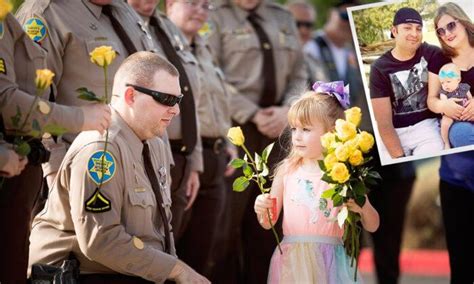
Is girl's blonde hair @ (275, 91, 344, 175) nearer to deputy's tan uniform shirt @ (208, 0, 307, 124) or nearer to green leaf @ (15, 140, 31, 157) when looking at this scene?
green leaf @ (15, 140, 31, 157)

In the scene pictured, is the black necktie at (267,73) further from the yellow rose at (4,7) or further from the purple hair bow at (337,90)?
the yellow rose at (4,7)

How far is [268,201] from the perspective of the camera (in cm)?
531

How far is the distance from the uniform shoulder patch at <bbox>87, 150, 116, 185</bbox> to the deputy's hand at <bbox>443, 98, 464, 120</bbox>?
5.15 feet

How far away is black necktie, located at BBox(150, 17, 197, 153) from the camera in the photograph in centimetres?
693

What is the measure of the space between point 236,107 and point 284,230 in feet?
10.0

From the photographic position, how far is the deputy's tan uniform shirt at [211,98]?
25.6 ft

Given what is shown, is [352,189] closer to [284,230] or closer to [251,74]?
[284,230]

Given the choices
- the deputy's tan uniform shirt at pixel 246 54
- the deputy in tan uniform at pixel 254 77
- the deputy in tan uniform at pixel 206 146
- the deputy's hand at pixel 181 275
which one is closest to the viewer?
the deputy's hand at pixel 181 275

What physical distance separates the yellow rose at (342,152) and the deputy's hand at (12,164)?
50.9 inches

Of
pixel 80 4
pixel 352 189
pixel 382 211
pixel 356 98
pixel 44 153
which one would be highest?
pixel 80 4

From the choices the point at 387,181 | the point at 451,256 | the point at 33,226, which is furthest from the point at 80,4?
the point at 387,181

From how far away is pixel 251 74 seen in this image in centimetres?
859

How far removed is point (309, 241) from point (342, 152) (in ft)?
1.99

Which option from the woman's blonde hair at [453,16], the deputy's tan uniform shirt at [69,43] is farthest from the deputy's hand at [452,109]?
the deputy's tan uniform shirt at [69,43]
